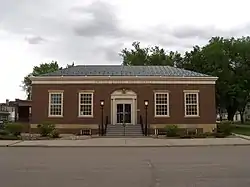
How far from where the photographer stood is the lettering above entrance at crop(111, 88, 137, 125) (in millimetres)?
39156

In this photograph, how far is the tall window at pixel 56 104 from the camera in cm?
3925

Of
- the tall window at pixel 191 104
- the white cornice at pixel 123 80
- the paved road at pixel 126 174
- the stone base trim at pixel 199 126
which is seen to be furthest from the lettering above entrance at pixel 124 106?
the paved road at pixel 126 174

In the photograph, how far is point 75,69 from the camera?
42844mm

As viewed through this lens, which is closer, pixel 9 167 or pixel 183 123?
pixel 9 167

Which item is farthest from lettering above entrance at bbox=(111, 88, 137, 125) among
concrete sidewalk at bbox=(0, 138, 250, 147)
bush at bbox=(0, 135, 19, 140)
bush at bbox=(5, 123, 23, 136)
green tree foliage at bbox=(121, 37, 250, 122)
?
green tree foliage at bbox=(121, 37, 250, 122)

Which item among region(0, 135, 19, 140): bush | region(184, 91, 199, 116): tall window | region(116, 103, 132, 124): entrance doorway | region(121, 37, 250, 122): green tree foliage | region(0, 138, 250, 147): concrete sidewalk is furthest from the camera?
region(121, 37, 250, 122): green tree foliage

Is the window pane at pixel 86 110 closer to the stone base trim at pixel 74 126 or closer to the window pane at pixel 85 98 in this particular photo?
the window pane at pixel 85 98

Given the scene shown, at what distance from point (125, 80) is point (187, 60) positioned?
2080 cm

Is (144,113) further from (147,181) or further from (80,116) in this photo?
(147,181)

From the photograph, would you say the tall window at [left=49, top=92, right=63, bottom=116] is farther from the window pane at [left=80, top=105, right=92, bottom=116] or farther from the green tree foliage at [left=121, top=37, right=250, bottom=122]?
the green tree foliage at [left=121, top=37, right=250, bottom=122]

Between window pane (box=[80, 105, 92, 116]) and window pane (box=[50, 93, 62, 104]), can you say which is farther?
window pane (box=[50, 93, 62, 104])

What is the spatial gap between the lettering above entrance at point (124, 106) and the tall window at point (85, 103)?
6.82 feet

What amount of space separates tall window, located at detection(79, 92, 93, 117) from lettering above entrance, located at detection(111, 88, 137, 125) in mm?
2080

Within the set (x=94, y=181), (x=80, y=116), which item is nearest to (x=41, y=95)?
(x=80, y=116)
